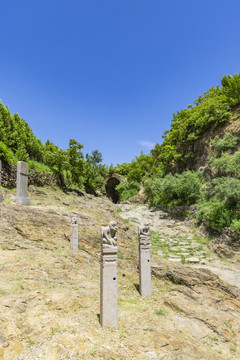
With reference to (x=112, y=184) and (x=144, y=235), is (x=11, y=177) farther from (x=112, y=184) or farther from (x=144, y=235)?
(x=112, y=184)

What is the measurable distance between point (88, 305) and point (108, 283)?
0.94 metres

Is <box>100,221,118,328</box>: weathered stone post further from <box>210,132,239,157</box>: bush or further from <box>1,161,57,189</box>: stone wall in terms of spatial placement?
<box>210,132,239,157</box>: bush

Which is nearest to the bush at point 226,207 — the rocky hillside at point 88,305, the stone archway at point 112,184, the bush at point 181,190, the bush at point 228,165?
the bush at point 228,165

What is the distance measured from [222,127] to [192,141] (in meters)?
3.47

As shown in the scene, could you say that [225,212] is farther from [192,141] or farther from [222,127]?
[192,141]

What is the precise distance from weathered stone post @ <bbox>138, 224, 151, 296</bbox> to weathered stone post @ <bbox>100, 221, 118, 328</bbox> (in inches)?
82.4

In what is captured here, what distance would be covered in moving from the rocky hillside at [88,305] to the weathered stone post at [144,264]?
282mm

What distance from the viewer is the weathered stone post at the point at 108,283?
402 centimetres

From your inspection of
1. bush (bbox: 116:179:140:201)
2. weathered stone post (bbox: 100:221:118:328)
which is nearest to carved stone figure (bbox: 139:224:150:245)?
weathered stone post (bbox: 100:221:118:328)

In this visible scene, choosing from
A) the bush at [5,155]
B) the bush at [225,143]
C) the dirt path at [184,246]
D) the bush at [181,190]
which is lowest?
the dirt path at [184,246]

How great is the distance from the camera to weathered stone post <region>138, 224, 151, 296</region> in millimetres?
6121

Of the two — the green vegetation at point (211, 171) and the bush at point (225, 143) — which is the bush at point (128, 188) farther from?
the bush at point (225, 143)

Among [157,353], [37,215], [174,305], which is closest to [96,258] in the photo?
[37,215]

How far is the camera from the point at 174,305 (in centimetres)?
514
